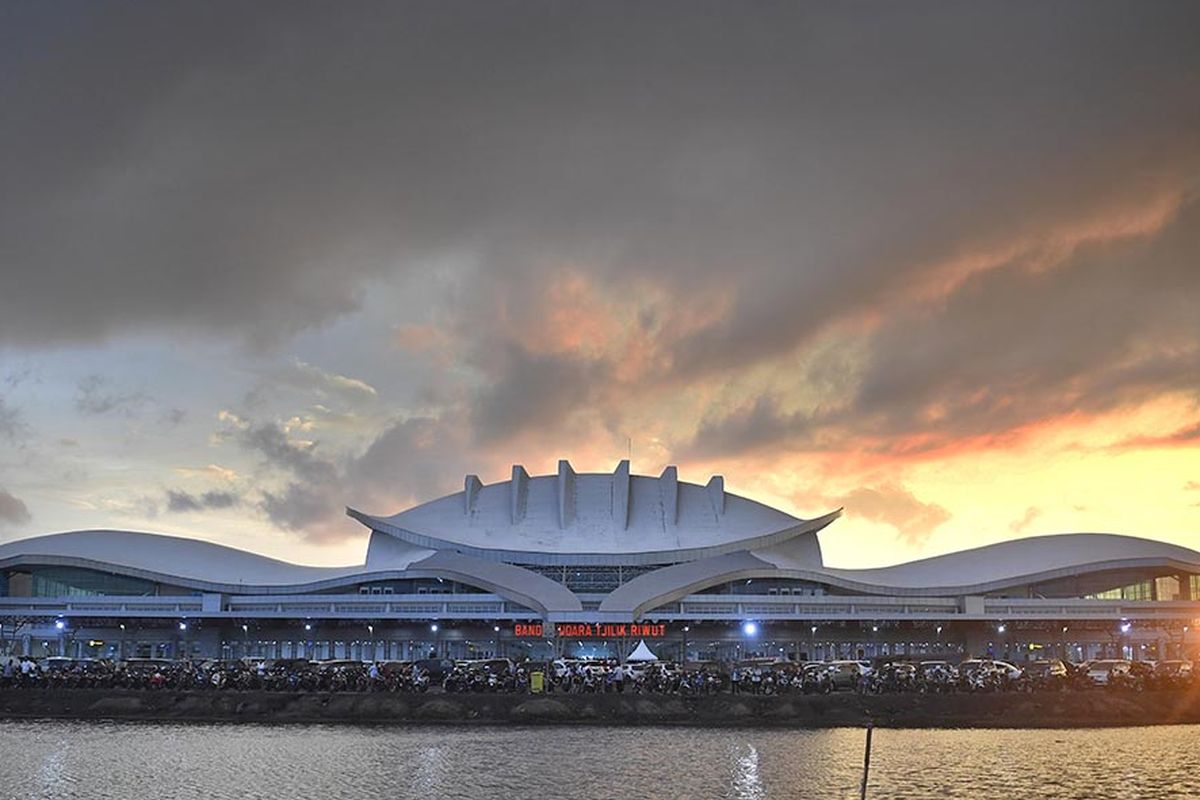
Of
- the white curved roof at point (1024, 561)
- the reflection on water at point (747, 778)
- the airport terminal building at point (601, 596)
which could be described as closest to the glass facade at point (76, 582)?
the airport terminal building at point (601, 596)

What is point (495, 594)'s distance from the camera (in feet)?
334

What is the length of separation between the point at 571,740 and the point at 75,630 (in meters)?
73.2

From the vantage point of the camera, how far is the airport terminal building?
334 ft

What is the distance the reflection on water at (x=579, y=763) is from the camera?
4059 centimetres

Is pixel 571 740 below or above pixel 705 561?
below

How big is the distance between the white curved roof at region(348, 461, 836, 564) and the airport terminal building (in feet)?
0.86

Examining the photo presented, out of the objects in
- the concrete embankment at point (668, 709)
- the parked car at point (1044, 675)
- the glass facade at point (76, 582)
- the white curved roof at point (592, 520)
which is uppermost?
the white curved roof at point (592, 520)

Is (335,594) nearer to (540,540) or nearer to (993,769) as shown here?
(540,540)

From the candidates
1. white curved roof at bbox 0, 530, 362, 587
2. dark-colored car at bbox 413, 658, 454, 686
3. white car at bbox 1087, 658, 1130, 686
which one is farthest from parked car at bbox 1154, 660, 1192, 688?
white curved roof at bbox 0, 530, 362, 587

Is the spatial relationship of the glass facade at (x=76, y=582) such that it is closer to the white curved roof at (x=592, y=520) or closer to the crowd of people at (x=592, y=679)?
the white curved roof at (x=592, y=520)

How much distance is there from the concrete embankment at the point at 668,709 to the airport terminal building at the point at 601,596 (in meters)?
33.8

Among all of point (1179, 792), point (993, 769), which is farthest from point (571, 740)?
point (1179, 792)

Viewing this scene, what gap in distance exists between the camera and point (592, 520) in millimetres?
119250

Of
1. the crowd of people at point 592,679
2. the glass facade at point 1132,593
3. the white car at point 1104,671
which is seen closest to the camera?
the crowd of people at point 592,679
